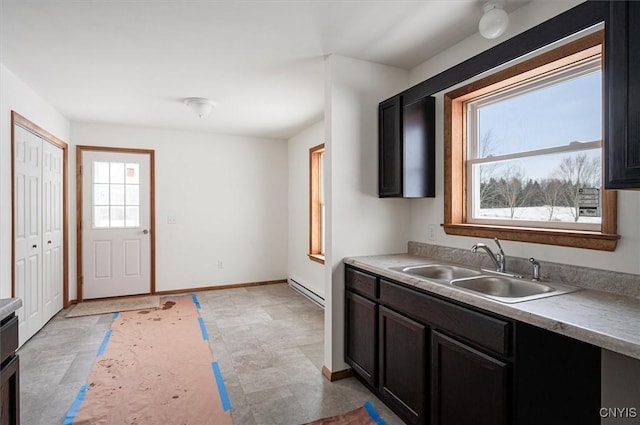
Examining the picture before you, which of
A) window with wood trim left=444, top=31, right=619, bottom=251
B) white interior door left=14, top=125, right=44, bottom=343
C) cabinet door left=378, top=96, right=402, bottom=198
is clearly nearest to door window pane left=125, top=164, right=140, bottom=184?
white interior door left=14, top=125, right=44, bottom=343

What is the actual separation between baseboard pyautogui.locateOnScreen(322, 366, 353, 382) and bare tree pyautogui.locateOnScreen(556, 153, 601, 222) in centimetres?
186

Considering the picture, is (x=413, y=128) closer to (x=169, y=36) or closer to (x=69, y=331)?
(x=169, y=36)

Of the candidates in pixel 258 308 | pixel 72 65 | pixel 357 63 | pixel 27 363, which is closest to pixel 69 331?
pixel 27 363

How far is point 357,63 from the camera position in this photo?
8.97 feet

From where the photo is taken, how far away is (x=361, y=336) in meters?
2.48

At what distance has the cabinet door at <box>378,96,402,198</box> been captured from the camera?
2574 millimetres

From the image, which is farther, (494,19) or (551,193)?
(551,193)

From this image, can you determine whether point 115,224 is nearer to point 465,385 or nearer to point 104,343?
point 104,343

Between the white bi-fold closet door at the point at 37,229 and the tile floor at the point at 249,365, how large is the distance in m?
0.26

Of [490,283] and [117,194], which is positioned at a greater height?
[117,194]

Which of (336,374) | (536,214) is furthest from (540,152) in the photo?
(336,374)

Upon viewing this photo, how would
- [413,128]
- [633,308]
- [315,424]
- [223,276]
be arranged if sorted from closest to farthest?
[633,308]
[315,424]
[413,128]
[223,276]

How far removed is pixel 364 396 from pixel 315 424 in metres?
0.47

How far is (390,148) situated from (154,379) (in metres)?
2.54
